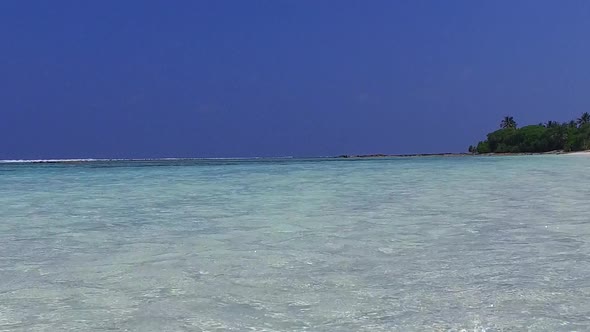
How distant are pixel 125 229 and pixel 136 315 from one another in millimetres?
3168

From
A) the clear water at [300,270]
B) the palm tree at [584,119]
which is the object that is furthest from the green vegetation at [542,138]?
the clear water at [300,270]

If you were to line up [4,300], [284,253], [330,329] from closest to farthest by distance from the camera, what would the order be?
[330,329]
[4,300]
[284,253]

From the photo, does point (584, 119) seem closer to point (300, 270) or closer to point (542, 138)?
point (542, 138)

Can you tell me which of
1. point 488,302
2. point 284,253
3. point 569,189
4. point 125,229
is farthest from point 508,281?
point 569,189

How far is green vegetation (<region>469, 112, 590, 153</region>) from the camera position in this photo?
257ft

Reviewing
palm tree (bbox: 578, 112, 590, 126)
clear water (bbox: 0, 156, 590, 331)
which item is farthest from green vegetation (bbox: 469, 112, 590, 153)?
clear water (bbox: 0, 156, 590, 331)

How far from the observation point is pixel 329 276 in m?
3.39

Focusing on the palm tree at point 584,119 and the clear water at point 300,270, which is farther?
the palm tree at point 584,119

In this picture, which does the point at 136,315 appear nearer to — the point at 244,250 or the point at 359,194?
the point at 244,250

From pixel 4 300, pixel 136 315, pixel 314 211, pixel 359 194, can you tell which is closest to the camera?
pixel 136 315

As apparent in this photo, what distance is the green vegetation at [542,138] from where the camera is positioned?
257 ft

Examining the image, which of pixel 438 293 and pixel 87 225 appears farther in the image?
pixel 87 225

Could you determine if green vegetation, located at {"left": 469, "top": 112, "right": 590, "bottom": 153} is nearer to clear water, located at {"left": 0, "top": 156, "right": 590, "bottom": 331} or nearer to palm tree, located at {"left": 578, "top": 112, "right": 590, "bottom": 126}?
palm tree, located at {"left": 578, "top": 112, "right": 590, "bottom": 126}

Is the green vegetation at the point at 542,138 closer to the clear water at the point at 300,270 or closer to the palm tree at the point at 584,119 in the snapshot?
the palm tree at the point at 584,119
